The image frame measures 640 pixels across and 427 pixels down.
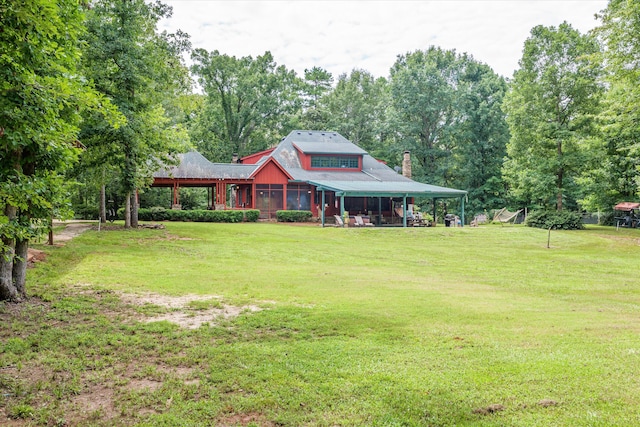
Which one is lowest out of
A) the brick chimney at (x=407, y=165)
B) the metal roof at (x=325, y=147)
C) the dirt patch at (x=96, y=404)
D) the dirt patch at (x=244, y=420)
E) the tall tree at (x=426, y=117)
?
the dirt patch at (x=244, y=420)

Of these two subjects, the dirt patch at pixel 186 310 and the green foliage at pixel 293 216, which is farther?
the green foliage at pixel 293 216

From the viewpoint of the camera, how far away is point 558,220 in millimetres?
29453

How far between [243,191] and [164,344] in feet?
103

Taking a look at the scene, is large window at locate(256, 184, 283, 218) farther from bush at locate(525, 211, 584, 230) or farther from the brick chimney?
bush at locate(525, 211, 584, 230)

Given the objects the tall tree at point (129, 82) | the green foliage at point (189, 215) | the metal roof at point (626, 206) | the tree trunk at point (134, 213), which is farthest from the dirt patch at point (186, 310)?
the metal roof at point (626, 206)

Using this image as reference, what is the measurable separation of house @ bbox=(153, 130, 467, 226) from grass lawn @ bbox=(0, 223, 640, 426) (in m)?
18.4

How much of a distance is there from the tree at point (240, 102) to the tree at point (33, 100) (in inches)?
1689

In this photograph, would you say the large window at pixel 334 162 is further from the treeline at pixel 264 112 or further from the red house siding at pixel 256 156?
the treeline at pixel 264 112

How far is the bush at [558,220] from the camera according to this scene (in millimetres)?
29413

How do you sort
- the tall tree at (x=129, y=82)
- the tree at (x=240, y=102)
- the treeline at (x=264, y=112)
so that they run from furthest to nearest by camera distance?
the tree at (x=240, y=102) < the tall tree at (x=129, y=82) < the treeline at (x=264, y=112)

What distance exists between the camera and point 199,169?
33.7 metres

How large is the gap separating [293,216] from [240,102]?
24574mm

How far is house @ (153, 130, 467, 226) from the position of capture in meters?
31.8

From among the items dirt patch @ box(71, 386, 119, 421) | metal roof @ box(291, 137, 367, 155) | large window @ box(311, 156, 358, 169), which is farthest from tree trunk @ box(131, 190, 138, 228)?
dirt patch @ box(71, 386, 119, 421)
